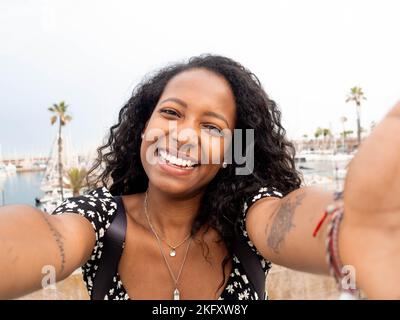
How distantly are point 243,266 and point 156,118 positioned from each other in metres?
1.06

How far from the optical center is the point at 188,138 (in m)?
2.31

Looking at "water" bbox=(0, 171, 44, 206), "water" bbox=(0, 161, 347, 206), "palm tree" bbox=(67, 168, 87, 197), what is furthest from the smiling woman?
"water" bbox=(0, 171, 44, 206)

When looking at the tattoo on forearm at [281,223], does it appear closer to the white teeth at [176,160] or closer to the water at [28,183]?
the white teeth at [176,160]

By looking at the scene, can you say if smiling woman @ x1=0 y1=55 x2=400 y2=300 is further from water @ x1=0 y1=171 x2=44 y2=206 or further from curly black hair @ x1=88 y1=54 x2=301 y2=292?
water @ x1=0 y1=171 x2=44 y2=206

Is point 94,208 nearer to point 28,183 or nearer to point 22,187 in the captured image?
point 22,187

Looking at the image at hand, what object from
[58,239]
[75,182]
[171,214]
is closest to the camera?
[58,239]

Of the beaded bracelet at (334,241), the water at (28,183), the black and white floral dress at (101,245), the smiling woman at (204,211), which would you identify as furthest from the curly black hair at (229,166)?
the water at (28,183)

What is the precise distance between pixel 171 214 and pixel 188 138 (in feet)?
1.80

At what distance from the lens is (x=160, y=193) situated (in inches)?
98.1

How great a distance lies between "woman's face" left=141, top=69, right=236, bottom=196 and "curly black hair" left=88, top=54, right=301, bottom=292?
203 millimetres

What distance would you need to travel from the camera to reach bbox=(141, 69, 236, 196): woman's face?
2305 millimetres

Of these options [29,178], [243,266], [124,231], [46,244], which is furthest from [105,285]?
[29,178]

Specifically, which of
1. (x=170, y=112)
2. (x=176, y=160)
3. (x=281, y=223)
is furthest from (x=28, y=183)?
(x=281, y=223)
